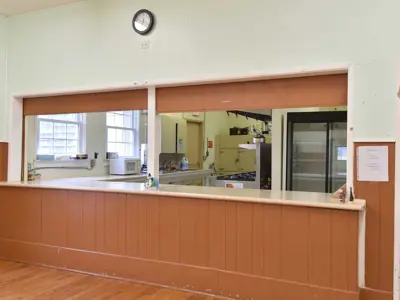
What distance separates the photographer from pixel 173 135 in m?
7.15

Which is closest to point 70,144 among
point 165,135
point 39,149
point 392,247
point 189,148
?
point 39,149

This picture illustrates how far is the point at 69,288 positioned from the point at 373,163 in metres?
2.75

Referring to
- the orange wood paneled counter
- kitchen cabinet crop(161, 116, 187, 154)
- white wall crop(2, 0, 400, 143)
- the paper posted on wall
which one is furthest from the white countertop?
kitchen cabinet crop(161, 116, 187, 154)

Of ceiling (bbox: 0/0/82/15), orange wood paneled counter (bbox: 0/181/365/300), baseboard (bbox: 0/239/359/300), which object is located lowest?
baseboard (bbox: 0/239/359/300)

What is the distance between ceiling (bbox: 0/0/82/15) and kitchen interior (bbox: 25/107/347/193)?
1223mm

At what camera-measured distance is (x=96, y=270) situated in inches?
148

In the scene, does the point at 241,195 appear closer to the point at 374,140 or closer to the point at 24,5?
the point at 374,140

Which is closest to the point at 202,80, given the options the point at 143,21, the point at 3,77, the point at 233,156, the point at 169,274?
the point at 143,21

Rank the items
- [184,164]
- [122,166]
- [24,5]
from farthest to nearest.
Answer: [184,164]
[122,166]
[24,5]

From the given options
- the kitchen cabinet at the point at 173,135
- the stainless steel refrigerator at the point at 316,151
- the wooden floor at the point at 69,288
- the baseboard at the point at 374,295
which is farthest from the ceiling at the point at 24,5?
the baseboard at the point at 374,295

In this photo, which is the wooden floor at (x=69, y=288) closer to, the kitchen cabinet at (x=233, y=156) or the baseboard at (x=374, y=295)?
the baseboard at (x=374, y=295)

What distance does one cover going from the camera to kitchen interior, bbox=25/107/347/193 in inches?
210

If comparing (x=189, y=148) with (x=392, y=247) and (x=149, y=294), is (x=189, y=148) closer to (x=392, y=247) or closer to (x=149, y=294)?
(x=149, y=294)

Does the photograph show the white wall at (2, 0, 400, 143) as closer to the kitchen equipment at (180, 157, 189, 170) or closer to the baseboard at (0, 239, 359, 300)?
the baseboard at (0, 239, 359, 300)
